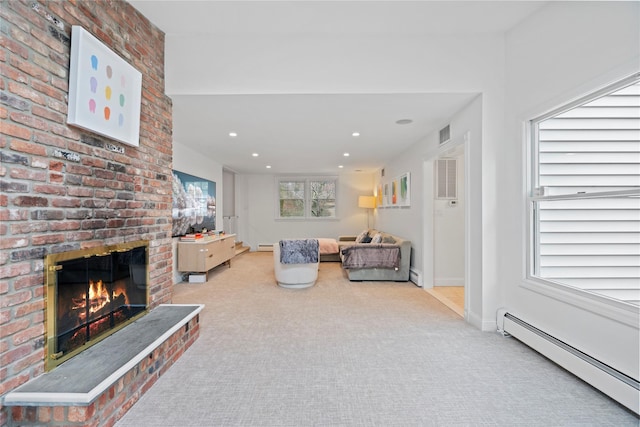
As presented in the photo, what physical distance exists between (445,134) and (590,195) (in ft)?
6.60

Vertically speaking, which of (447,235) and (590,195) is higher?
(590,195)

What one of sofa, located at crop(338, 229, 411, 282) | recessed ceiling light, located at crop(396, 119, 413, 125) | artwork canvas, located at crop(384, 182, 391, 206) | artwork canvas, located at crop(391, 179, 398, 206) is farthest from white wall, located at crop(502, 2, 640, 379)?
artwork canvas, located at crop(384, 182, 391, 206)

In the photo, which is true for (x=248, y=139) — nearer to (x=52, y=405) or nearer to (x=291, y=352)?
(x=291, y=352)

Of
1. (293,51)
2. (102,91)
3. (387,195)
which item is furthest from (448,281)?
(102,91)

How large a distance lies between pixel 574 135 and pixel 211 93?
3.16m

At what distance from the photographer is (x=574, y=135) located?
222cm

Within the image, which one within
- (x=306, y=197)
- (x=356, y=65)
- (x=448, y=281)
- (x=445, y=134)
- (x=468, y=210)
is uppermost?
(x=356, y=65)

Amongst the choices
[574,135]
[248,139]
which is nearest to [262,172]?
[248,139]

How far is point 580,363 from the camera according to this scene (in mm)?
1992

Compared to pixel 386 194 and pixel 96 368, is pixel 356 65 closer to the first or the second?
pixel 96 368

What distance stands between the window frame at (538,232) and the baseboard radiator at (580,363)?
0.33 m

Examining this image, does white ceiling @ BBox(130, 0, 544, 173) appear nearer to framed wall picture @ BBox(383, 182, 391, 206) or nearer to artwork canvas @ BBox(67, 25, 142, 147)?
artwork canvas @ BBox(67, 25, 142, 147)

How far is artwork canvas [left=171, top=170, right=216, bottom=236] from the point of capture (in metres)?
4.80

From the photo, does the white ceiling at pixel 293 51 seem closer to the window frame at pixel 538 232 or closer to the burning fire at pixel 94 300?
the window frame at pixel 538 232
